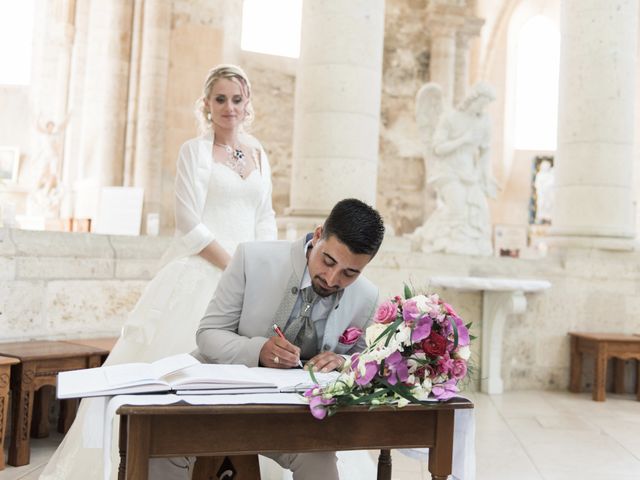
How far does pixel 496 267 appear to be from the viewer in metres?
7.32

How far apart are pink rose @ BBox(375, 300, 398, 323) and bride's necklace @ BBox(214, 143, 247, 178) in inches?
75.5

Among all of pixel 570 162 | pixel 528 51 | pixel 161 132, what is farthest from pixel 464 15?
pixel 570 162

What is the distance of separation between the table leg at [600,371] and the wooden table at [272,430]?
5217mm

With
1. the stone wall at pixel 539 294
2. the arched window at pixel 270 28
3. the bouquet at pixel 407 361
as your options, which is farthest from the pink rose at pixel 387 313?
the arched window at pixel 270 28

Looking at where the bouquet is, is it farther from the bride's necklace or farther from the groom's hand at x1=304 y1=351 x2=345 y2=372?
the bride's necklace

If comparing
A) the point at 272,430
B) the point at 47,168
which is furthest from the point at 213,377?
the point at 47,168

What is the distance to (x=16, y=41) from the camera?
1509 cm

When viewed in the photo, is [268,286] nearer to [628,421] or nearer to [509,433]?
[509,433]

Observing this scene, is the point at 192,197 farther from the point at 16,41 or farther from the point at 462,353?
the point at 16,41

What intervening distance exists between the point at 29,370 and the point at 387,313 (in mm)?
2777

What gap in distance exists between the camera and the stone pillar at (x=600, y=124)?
7.29 metres

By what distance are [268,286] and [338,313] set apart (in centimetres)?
24

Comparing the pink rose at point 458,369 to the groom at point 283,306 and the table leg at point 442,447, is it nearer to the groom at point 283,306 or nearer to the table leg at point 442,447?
the table leg at point 442,447

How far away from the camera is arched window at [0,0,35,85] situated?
49.1ft
